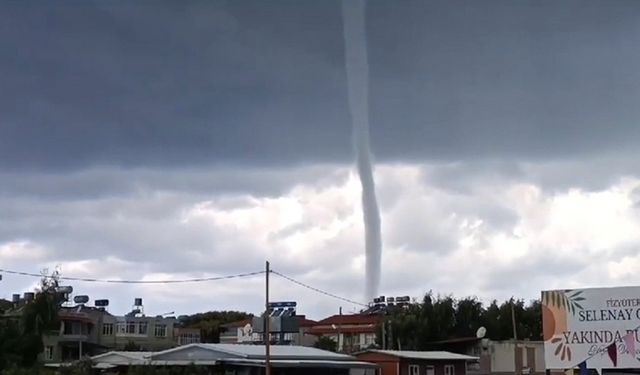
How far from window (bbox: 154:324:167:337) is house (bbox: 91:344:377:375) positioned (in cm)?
6944

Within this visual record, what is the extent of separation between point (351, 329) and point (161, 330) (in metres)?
28.5

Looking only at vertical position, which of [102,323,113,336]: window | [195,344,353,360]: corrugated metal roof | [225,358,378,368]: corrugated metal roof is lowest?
[225,358,378,368]: corrugated metal roof

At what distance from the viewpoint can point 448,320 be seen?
350ft

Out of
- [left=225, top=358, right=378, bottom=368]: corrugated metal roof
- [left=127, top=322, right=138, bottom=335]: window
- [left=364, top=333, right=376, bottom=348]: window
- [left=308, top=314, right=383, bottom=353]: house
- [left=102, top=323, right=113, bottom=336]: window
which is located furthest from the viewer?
[left=127, top=322, right=138, bottom=335]: window

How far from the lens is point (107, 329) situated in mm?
121938

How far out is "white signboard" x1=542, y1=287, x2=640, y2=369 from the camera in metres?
48.8

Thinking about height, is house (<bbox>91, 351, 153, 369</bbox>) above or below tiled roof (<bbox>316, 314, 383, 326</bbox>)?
below

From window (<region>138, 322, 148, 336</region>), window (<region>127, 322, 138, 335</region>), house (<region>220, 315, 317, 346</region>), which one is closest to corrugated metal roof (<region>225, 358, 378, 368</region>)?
house (<region>220, 315, 317, 346</region>)

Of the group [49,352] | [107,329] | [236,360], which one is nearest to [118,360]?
[236,360]

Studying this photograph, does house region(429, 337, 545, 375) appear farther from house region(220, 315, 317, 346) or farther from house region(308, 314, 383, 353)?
house region(308, 314, 383, 353)

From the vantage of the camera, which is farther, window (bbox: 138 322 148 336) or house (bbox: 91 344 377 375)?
window (bbox: 138 322 148 336)

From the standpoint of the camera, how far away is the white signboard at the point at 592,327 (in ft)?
160

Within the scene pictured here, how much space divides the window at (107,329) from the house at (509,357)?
182 ft

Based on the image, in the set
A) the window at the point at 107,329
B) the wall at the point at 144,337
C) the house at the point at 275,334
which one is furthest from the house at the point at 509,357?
the window at the point at 107,329
